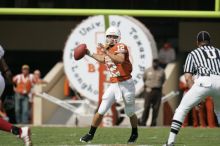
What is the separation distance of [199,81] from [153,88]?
819 centimetres

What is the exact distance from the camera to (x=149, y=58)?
60.3 ft

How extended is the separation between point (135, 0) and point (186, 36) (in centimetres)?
167

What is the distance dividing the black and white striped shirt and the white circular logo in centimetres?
731

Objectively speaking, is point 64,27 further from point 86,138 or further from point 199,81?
point 199,81

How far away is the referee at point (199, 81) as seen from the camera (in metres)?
10.4

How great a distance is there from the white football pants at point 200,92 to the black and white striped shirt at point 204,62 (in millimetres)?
99

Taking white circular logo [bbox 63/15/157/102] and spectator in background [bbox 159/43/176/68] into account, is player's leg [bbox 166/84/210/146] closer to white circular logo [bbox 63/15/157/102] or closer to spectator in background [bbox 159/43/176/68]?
white circular logo [bbox 63/15/157/102]

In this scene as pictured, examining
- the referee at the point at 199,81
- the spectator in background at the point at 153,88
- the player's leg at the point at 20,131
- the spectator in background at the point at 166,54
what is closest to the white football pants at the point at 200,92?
the referee at the point at 199,81

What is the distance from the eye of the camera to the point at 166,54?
21250 millimetres

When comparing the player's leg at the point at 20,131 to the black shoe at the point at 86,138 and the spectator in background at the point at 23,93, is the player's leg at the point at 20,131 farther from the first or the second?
the spectator in background at the point at 23,93

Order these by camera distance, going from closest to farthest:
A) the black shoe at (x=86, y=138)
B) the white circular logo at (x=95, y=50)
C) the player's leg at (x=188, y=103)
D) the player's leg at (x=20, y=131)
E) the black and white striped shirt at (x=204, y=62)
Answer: the player's leg at (x=20, y=131) → the player's leg at (x=188, y=103) → the black and white striped shirt at (x=204, y=62) → the black shoe at (x=86, y=138) → the white circular logo at (x=95, y=50)

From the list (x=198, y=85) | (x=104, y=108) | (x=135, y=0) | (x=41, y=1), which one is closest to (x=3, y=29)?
(x=41, y=1)

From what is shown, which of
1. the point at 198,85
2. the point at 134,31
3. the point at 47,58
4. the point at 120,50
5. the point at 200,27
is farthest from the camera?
the point at 47,58

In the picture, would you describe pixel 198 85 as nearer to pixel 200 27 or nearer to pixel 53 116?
pixel 53 116
